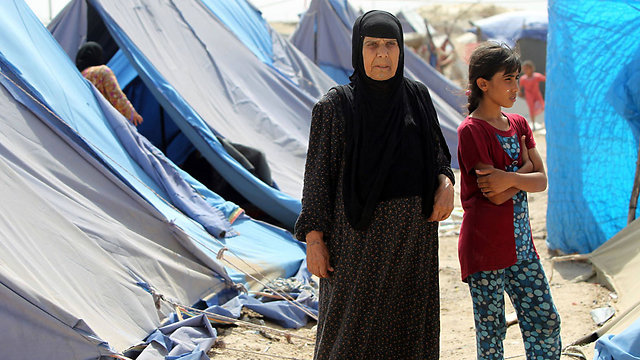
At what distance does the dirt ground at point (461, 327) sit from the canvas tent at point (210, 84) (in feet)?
4.73

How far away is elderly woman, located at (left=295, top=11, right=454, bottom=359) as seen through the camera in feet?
7.22

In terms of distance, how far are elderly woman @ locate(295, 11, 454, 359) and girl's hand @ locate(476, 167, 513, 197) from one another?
0.11 metres

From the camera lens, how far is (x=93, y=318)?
2.92m

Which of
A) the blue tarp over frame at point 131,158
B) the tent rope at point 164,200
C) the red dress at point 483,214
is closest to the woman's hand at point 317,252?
the red dress at point 483,214

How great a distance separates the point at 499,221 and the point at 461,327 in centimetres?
149

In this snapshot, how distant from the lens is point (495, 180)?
7.42ft

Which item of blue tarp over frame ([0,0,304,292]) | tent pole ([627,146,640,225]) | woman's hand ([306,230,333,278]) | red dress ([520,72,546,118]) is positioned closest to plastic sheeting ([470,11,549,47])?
red dress ([520,72,546,118])

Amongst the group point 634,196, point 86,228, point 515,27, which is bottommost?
point 634,196

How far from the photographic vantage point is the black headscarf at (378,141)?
219 centimetres

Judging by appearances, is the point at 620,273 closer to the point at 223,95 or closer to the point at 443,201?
the point at 443,201

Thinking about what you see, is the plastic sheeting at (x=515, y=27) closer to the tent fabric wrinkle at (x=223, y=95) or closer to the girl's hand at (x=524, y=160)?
the tent fabric wrinkle at (x=223, y=95)

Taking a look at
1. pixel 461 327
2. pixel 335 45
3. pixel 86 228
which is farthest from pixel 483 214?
pixel 335 45

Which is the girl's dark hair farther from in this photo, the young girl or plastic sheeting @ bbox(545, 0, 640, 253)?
plastic sheeting @ bbox(545, 0, 640, 253)

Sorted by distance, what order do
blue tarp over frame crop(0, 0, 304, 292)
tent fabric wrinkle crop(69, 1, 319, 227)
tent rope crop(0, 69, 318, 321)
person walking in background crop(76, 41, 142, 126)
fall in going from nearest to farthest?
1. tent rope crop(0, 69, 318, 321)
2. blue tarp over frame crop(0, 0, 304, 292)
3. person walking in background crop(76, 41, 142, 126)
4. tent fabric wrinkle crop(69, 1, 319, 227)
